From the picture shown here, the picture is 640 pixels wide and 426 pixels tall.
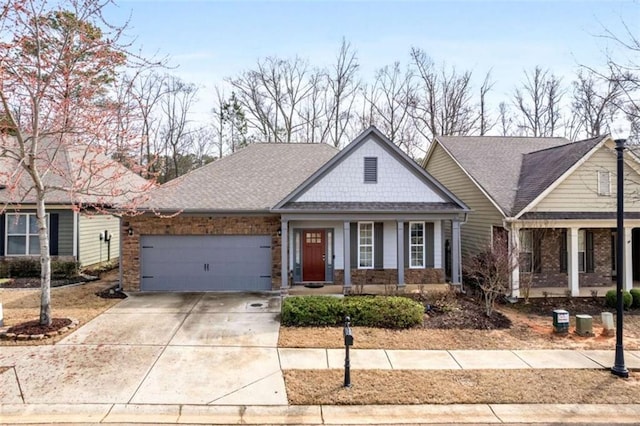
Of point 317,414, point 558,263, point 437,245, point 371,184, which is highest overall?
point 371,184

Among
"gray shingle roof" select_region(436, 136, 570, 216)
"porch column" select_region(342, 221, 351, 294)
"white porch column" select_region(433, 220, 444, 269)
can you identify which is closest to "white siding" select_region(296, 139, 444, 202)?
"porch column" select_region(342, 221, 351, 294)

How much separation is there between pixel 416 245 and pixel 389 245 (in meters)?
1.01

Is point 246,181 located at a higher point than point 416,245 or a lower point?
higher

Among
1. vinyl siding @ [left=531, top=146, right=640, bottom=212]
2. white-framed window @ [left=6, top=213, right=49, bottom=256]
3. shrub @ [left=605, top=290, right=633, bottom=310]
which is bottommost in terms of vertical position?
shrub @ [left=605, top=290, right=633, bottom=310]

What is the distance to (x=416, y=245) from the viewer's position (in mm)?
14531

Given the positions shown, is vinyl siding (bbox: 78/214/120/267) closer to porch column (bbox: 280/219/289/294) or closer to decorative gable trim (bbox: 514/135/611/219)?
porch column (bbox: 280/219/289/294)

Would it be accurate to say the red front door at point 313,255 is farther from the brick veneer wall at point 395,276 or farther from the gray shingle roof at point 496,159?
the gray shingle roof at point 496,159

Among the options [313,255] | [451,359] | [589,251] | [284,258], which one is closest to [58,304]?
[284,258]

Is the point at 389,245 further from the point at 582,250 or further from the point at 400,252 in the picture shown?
the point at 582,250

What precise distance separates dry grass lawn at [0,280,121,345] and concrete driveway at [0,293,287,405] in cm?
41

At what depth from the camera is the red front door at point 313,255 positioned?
570 inches

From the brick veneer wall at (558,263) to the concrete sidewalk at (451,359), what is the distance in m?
6.42

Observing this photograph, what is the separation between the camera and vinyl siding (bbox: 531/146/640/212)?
45.0ft

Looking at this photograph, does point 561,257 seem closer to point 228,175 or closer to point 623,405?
point 623,405
